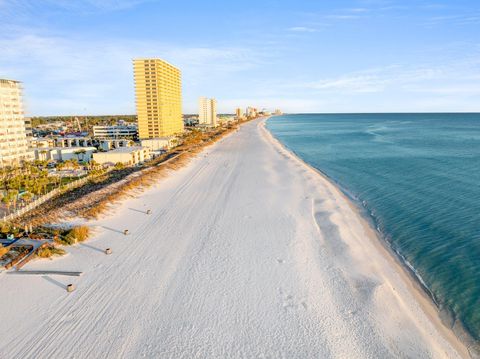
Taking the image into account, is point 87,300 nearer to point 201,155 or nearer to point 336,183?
point 336,183

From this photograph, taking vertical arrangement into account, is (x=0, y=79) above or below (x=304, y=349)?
above

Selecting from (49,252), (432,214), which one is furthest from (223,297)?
(432,214)

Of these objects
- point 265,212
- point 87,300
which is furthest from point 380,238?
point 87,300

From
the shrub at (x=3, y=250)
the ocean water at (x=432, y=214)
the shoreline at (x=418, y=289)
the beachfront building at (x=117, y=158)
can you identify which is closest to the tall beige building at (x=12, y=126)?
the beachfront building at (x=117, y=158)

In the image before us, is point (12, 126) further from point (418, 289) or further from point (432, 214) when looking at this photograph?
point (418, 289)

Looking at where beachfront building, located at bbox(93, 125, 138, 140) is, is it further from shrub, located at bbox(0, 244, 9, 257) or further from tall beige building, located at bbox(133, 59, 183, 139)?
shrub, located at bbox(0, 244, 9, 257)

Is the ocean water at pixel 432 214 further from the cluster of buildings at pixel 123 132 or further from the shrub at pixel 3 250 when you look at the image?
the cluster of buildings at pixel 123 132
